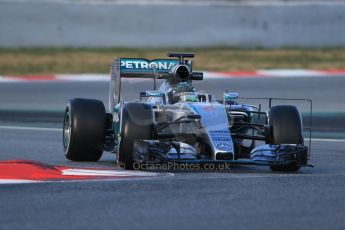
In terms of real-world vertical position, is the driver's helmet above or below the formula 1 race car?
above

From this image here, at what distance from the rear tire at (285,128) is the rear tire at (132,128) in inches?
44.9

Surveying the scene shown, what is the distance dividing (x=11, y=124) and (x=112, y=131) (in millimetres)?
4532

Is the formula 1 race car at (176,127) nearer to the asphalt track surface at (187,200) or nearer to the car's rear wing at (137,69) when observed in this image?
the car's rear wing at (137,69)

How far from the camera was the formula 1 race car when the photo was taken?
960 centimetres

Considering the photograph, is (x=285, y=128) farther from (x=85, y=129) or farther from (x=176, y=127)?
(x=85, y=129)

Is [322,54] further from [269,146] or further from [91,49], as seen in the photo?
[269,146]

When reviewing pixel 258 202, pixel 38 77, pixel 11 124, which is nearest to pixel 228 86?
pixel 38 77

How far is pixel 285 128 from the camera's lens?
9.97 metres

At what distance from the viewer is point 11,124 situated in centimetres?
1506

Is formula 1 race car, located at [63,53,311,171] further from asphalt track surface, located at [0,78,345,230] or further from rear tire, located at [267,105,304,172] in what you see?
asphalt track surface, located at [0,78,345,230]

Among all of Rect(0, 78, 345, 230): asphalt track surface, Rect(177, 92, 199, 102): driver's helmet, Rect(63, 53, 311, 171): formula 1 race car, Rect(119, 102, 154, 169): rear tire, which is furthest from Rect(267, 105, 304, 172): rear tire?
Rect(119, 102, 154, 169): rear tire

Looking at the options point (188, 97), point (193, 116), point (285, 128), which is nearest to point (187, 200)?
point (193, 116)

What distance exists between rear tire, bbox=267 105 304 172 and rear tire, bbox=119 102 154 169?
1.14 metres

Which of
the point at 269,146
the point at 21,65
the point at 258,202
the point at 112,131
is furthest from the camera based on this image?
the point at 21,65
